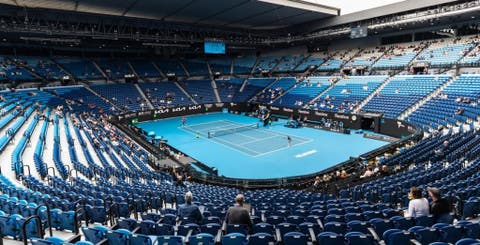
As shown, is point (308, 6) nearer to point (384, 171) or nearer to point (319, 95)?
point (319, 95)

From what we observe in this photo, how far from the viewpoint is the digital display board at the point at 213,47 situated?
44375 mm

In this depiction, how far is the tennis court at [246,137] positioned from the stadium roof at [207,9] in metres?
14.6

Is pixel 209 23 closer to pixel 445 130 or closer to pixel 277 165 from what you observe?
pixel 277 165

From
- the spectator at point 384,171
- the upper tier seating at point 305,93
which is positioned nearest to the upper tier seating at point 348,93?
the upper tier seating at point 305,93

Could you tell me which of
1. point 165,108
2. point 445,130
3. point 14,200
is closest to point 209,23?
point 165,108

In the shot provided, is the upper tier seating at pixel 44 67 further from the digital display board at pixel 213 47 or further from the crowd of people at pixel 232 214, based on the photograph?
the crowd of people at pixel 232 214

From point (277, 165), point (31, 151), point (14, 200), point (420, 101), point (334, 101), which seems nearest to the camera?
point (14, 200)

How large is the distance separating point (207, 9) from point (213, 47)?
8.06 m

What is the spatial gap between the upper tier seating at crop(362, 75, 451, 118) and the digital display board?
2206 centimetres

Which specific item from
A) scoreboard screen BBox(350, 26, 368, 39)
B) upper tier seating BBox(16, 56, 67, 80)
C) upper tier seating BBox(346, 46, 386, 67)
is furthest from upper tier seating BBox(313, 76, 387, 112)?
upper tier seating BBox(16, 56, 67, 80)

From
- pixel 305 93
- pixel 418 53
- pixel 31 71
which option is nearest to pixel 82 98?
pixel 31 71

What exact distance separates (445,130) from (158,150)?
23.5 meters

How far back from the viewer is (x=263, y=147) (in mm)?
29312

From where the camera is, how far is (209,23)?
45.8 m
